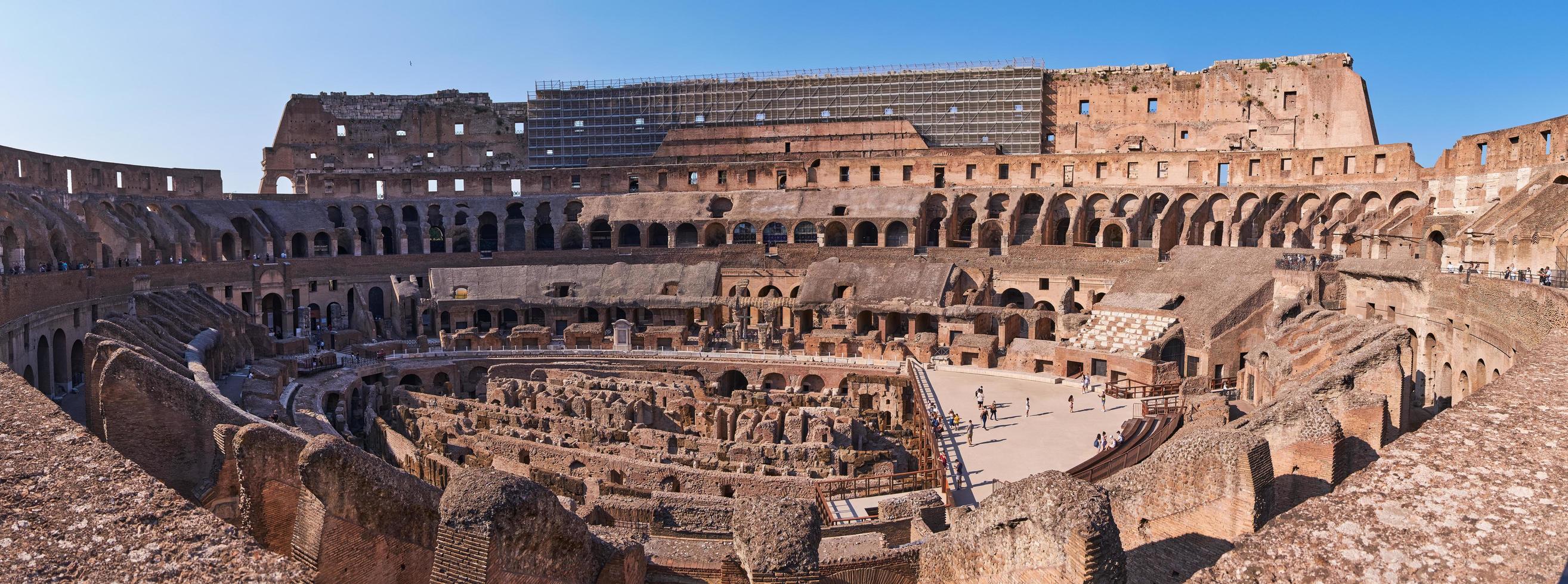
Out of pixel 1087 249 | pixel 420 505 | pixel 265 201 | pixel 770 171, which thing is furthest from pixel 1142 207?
pixel 265 201

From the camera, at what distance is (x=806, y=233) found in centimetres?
4778

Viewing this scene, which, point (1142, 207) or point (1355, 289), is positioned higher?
point (1142, 207)

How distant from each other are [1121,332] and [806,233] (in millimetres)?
20264

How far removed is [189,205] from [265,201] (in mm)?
3712

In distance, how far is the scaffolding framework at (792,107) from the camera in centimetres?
4984

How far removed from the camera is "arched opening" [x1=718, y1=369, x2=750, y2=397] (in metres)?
34.5

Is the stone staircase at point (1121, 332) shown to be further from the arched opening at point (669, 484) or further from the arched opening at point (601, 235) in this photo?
the arched opening at point (601, 235)

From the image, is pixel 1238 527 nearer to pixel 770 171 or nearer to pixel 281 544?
pixel 281 544

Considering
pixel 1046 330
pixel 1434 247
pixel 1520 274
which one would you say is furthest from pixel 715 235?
pixel 1520 274

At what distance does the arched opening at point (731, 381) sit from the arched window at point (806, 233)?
47.4ft

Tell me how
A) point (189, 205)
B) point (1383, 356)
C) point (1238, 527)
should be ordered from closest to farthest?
point (1238, 527) < point (1383, 356) < point (189, 205)

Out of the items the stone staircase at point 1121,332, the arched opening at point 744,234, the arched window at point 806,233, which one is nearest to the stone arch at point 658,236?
the arched opening at point 744,234

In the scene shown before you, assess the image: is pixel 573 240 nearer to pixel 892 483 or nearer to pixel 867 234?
pixel 867 234

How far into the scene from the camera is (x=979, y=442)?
74.0 ft
